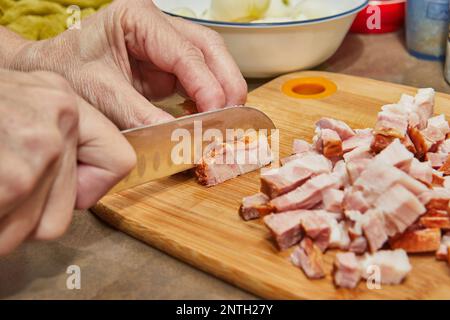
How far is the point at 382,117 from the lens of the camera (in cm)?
153

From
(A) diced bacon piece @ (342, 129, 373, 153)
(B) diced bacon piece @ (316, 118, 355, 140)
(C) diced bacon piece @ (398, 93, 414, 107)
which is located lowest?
(A) diced bacon piece @ (342, 129, 373, 153)

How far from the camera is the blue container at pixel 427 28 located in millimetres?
2156

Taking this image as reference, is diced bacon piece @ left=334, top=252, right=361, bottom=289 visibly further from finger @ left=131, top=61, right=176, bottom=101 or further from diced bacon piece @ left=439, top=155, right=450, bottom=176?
finger @ left=131, top=61, right=176, bottom=101

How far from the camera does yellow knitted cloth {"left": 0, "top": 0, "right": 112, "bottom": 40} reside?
2191 millimetres

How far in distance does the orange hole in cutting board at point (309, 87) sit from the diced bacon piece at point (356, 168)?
632 millimetres

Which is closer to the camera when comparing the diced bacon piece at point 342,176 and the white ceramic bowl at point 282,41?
the diced bacon piece at point 342,176

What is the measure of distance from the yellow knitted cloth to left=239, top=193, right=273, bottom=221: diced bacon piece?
123 centimetres

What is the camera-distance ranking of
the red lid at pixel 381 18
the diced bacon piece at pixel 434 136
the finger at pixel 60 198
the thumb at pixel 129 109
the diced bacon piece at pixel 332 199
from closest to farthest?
the finger at pixel 60 198, the diced bacon piece at pixel 332 199, the thumb at pixel 129 109, the diced bacon piece at pixel 434 136, the red lid at pixel 381 18

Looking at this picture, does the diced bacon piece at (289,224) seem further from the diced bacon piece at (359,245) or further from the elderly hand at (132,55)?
the elderly hand at (132,55)

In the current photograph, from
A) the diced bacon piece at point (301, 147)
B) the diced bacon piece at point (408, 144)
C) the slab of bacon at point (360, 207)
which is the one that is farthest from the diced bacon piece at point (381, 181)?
the diced bacon piece at point (301, 147)

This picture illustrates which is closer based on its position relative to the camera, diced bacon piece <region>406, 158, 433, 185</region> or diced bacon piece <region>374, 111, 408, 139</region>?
diced bacon piece <region>406, 158, 433, 185</region>

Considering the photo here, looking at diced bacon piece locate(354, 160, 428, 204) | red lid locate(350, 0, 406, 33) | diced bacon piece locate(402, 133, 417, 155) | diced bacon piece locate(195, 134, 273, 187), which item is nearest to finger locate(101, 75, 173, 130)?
diced bacon piece locate(195, 134, 273, 187)

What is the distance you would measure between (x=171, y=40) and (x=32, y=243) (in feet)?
2.14

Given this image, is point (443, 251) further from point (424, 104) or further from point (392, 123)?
point (424, 104)
